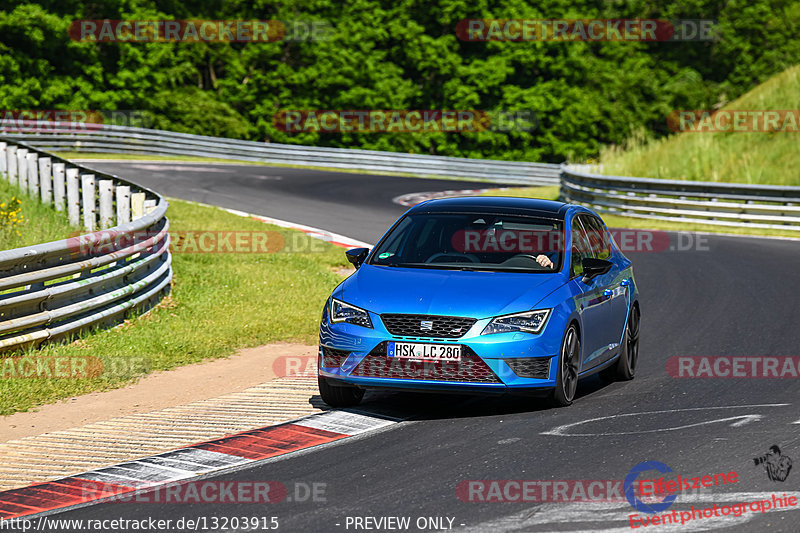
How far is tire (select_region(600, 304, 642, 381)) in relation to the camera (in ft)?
33.9

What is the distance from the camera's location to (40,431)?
8336 millimetres

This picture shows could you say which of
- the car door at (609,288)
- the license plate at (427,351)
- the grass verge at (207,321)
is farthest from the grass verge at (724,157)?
the license plate at (427,351)

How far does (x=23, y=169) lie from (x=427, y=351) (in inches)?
554

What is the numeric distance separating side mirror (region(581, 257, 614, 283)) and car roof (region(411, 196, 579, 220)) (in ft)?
2.21

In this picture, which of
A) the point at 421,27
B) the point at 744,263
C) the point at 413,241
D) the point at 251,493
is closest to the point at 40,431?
the point at 251,493

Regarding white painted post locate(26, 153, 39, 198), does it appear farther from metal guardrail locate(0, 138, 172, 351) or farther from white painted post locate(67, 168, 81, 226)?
metal guardrail locate(0, 138, 172, 351)

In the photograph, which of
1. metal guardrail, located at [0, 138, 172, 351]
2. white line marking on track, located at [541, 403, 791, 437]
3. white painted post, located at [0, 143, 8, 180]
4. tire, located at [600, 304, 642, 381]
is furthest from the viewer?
white painted post, located at [0, 143, 8, 180]

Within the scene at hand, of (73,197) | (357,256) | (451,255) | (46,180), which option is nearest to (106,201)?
(73,197)

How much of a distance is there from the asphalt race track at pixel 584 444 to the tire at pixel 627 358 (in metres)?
0.13

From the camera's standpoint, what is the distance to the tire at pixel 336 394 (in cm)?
881

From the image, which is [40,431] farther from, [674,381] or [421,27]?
[421,27]

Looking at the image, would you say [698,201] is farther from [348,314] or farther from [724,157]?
[348,314]

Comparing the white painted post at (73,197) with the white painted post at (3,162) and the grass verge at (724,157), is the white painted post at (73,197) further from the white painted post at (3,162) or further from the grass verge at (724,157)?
the grass verge at (724,157)

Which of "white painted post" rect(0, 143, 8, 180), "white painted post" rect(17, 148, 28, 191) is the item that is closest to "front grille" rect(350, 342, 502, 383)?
"white painted post" rect(17, 148, 28, 191)
